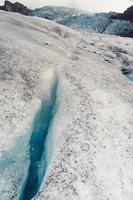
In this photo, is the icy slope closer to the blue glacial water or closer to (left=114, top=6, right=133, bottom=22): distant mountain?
the blue glacial water

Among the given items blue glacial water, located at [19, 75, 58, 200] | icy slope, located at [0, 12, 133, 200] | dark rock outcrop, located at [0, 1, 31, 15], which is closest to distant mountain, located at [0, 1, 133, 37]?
dark rock outcrop, located at [0, 1, 31, 15]

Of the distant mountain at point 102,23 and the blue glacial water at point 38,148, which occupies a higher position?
the blue glacial water at point 38,148

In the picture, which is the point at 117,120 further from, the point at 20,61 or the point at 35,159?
the point at 20,61

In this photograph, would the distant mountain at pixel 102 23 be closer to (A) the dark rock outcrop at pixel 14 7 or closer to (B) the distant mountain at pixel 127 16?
(B) the distant mountain at pixel 127 16

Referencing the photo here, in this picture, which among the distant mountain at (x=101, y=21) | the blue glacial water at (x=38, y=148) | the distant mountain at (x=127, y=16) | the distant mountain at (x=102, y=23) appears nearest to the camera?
the blue glacial water at (x=38, y=148)

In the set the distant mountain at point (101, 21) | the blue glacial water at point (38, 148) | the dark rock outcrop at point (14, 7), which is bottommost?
the dark rock outcrop at point (14, 7)

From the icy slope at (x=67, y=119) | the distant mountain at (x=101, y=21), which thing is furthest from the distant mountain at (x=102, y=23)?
the icy slope at (x=67, y=119)

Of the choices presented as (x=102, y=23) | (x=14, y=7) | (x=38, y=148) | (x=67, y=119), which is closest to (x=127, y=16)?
(x=102, y=23)
